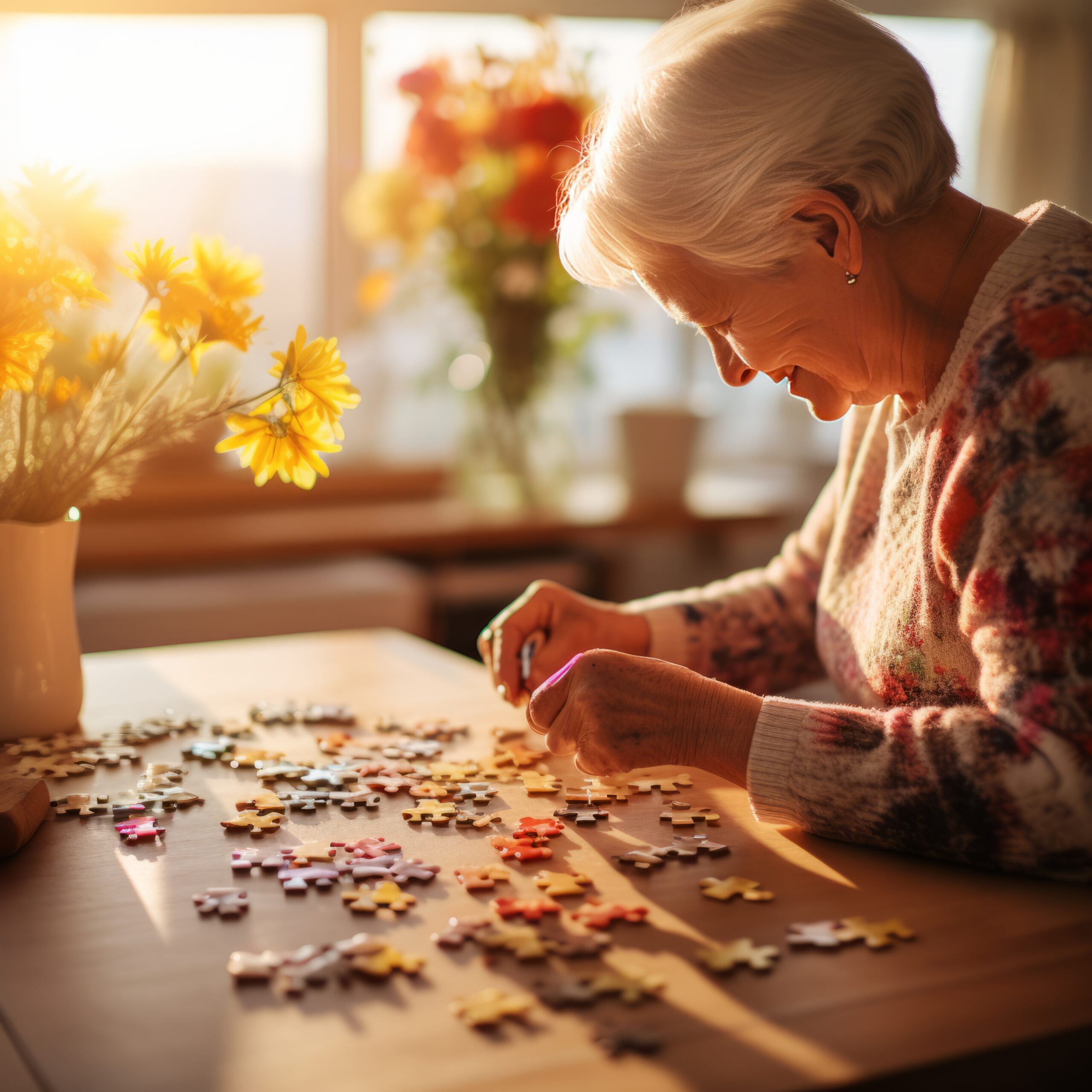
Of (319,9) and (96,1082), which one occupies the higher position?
(319,9)

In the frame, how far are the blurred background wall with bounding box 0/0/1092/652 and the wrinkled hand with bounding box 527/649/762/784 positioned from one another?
6.81 feet

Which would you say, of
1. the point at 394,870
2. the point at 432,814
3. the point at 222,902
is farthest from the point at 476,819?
the point at 222,902

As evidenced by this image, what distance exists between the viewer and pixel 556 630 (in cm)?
167

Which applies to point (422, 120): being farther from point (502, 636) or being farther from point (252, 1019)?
point (252, 1019)

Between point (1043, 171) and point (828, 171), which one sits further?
point (1043, 171)

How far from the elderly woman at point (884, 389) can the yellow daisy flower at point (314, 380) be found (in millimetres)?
320

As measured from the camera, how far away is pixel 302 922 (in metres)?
0.96

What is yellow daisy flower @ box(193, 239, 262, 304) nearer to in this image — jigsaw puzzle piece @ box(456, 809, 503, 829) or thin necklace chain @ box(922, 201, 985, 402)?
jigsaw puzzle piece @ box(456, 809, 503, 829)

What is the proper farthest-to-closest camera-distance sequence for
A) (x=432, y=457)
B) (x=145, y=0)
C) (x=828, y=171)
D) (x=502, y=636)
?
(x=432, y=457), (x=145, y=0), (x=502, y=636), (x=828, y=171)

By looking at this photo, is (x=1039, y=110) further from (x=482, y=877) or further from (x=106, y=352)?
(x=482, y=877)

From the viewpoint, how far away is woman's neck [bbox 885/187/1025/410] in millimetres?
1242

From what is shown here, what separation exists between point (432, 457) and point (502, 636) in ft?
8.57

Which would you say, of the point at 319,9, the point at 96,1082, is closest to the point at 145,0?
the point at 319,9

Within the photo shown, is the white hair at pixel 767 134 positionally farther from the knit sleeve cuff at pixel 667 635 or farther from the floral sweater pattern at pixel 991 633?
the knit sleeve cuff at pixel 667 635
